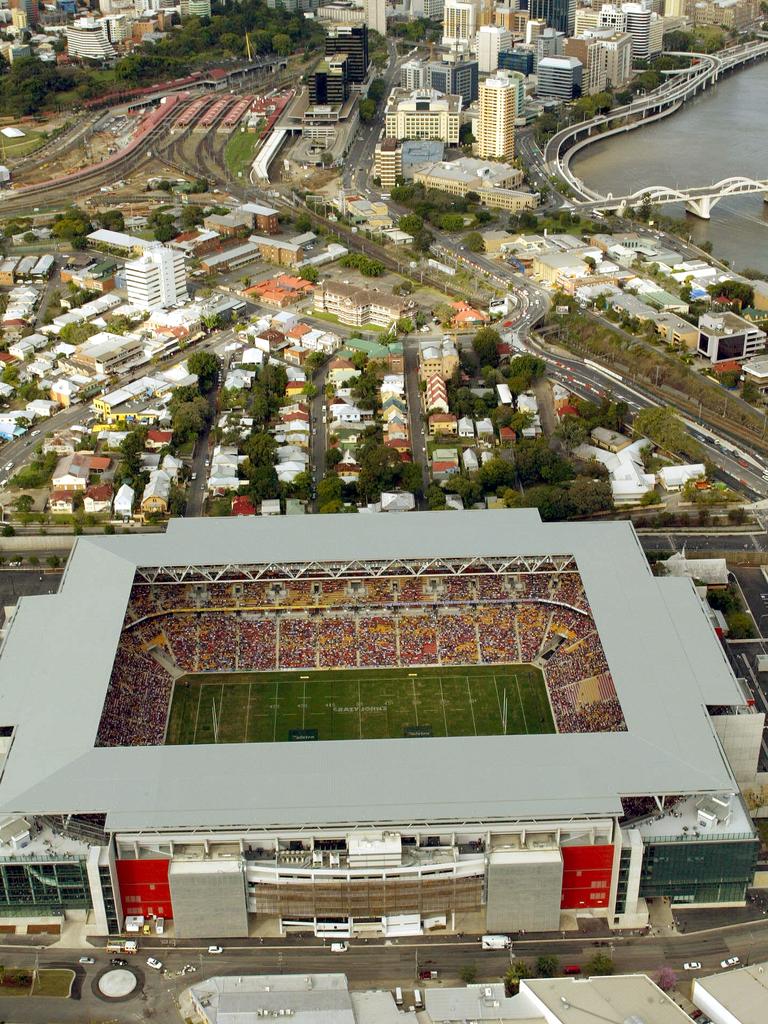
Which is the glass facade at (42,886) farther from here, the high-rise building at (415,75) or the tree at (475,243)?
the high-rise building at (415,75)

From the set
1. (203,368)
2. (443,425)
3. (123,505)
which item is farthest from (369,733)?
(203,368)

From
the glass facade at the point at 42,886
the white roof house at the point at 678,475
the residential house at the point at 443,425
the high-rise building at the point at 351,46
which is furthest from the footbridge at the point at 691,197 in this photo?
the glass facade at the point at 42,886

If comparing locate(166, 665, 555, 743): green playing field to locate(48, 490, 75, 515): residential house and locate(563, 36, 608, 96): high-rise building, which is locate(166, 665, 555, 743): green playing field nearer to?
locate(48, 490, 75, 515): residential house

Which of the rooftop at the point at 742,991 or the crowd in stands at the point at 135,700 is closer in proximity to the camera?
the rooftop at the point at 742,991

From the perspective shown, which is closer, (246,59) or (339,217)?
(339,217)

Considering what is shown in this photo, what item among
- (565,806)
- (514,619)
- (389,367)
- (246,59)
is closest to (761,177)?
(389,367)

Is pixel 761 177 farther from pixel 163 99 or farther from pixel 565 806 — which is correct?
pixel 565 806
